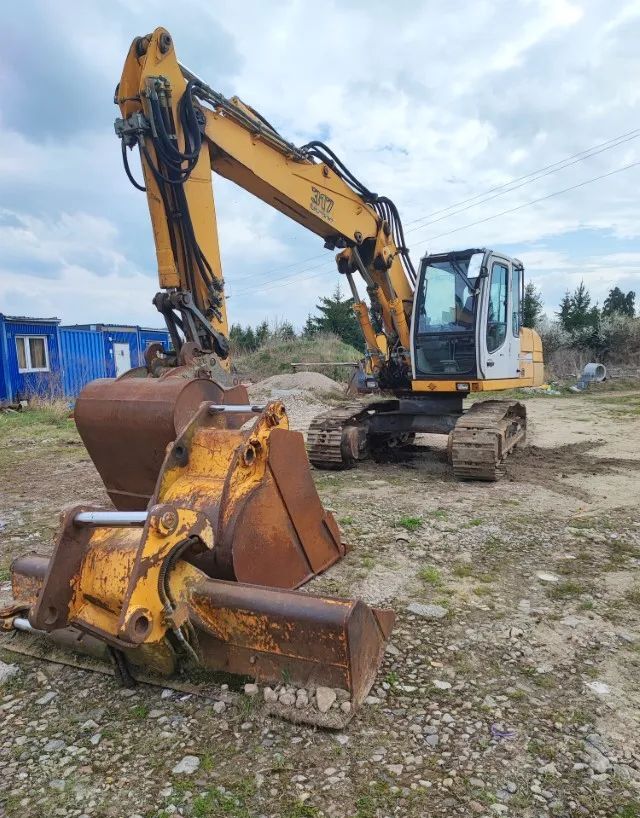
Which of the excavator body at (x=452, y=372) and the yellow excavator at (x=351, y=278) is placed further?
the excavator body at (x=452, y=372)

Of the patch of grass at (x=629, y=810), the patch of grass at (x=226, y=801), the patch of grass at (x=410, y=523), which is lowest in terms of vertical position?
the patch of grass at (x=629, y=810)

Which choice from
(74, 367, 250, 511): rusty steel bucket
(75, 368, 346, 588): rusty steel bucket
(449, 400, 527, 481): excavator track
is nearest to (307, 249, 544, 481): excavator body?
(449, 400, 527, 481): excavator track

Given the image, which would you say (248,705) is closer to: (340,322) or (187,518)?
(187,518)

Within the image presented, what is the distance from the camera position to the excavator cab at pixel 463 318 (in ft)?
24.6

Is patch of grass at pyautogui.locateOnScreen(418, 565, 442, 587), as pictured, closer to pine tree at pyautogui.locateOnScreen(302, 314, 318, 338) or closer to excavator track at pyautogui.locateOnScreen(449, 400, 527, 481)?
excavator track at pyautogui.locateOnScreen(449, 400, 527, 481)

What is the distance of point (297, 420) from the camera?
13805 millimetres

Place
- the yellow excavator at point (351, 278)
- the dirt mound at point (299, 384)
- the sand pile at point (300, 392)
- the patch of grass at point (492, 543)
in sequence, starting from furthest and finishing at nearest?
the dirt mound at point (299, 384) → the sand pile at point (300, 392) → the yellow excavator at point (351, 278) → the patch of grass at point (492, 543)

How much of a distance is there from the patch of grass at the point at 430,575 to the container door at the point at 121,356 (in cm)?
1846

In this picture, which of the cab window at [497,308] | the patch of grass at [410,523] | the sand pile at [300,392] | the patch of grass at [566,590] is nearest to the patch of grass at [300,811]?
the patch of grass at [566,590]

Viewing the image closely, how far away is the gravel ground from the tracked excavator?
0.52 feet

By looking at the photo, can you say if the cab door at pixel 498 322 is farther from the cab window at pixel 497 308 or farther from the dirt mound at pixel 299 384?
the dirt mound at pixel 299 384

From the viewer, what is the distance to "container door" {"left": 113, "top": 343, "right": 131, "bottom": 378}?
69.8 ft

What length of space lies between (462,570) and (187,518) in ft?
7.74

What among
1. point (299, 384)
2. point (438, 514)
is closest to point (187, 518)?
point (438, 514)
